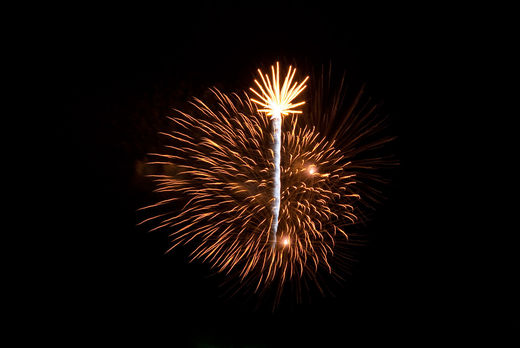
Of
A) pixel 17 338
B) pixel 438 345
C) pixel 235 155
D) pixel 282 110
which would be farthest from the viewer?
pixel 438 345

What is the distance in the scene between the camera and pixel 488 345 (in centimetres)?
291

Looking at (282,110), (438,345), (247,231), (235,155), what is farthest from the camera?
(438,345)

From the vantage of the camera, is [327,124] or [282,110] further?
[327,124]

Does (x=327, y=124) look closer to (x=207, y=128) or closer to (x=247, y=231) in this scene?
(x=207, y=128)

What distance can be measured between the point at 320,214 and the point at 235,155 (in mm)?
831

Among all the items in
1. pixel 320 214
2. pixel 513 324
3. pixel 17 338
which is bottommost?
pixel 17 338

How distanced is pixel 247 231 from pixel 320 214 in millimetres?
617

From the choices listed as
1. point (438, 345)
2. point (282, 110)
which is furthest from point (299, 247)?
point (438, 345)

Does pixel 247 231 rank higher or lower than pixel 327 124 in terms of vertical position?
lower

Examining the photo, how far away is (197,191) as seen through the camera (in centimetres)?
206

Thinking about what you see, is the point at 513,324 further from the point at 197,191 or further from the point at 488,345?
the point at 197,191

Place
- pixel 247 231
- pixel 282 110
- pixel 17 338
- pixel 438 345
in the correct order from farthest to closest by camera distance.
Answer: pixel 438 345
pixel 17 338
pixel 247 231
pixel 282 110

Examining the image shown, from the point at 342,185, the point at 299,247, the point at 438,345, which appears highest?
the point at 342,185

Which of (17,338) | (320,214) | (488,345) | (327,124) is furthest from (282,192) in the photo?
(17,338)
